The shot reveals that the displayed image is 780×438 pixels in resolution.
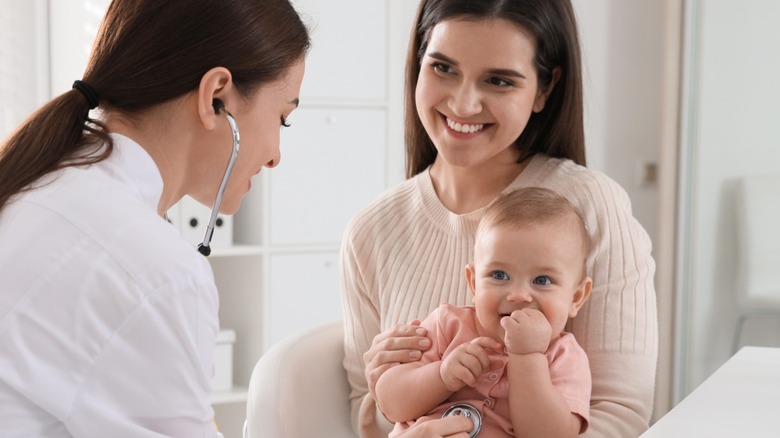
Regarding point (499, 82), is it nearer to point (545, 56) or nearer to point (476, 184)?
point (545, 56)

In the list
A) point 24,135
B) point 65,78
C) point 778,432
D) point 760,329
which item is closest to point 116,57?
point 24,135

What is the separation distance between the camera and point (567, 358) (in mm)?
1327

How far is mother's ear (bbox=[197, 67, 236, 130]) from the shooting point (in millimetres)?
1143

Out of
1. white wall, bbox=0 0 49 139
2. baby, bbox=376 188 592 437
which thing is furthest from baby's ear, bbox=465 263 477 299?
white wall, bbox=0 0 49 139

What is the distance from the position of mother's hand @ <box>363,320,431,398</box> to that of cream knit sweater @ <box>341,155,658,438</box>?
0.53ft

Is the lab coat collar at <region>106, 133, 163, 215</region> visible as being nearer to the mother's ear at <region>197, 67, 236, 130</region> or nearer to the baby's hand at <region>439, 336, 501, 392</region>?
the mother's ear at <region>197, 67, 236, 130</region>

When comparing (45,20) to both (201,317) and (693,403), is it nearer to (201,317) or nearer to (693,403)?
(201,317)

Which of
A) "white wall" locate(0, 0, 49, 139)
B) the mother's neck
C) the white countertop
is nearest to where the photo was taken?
the white countertop

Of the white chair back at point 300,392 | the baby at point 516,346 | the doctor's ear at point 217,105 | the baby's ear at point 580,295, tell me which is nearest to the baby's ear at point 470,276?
the baby at point 516,346

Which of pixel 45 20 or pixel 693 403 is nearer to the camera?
pixel 693 403

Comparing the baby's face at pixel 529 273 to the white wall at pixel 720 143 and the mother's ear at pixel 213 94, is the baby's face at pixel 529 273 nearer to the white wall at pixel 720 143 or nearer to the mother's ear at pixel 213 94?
the mother's ear at pixel 213 94

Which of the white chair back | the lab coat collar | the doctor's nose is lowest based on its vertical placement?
the white chair back

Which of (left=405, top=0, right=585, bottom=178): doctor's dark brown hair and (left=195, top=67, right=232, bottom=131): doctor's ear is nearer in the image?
(left=195, top=67, right=232, bottom=131): doctor's ear

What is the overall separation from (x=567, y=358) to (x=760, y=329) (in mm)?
2121
